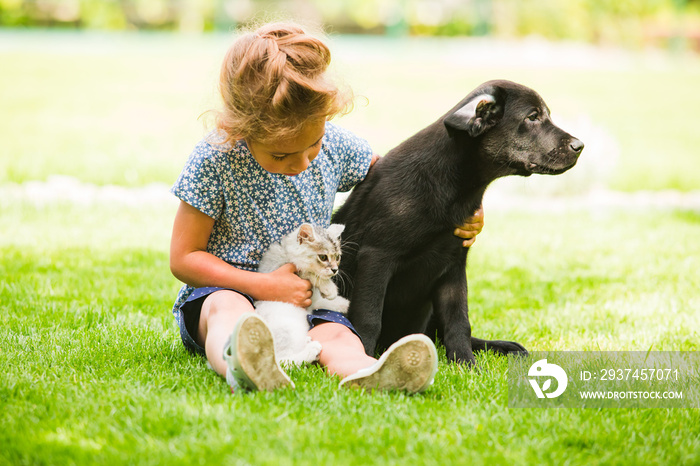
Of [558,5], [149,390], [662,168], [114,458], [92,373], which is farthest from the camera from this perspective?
[558,5]

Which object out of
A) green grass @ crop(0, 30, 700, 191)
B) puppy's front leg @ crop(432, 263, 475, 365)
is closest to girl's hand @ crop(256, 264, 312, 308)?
puppy's front leg @ crop(432, 263, 475, 365)

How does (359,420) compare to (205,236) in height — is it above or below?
below

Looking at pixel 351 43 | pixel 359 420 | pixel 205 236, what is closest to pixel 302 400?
pixel 359 420

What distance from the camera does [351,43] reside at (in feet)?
83.8

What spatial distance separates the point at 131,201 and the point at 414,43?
2123 centimetres

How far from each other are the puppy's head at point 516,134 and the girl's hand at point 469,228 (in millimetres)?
225

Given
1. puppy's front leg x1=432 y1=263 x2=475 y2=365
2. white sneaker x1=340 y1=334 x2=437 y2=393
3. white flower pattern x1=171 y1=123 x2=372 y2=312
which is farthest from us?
puppy's front leg x1=432 y1=263 x2=475 y2=365

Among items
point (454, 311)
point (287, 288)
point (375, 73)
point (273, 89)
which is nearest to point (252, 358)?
point (287, 288)

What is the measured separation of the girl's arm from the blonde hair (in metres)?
0.39

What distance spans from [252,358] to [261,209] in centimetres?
89

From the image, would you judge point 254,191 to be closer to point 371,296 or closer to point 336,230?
point 336,230

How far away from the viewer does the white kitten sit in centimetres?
286

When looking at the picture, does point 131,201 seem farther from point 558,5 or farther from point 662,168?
point 558,5

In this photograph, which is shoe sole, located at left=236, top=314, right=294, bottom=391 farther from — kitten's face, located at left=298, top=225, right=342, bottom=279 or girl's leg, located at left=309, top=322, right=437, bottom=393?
kitten's face, located at left=298, top=225, right=342, bottom=279
